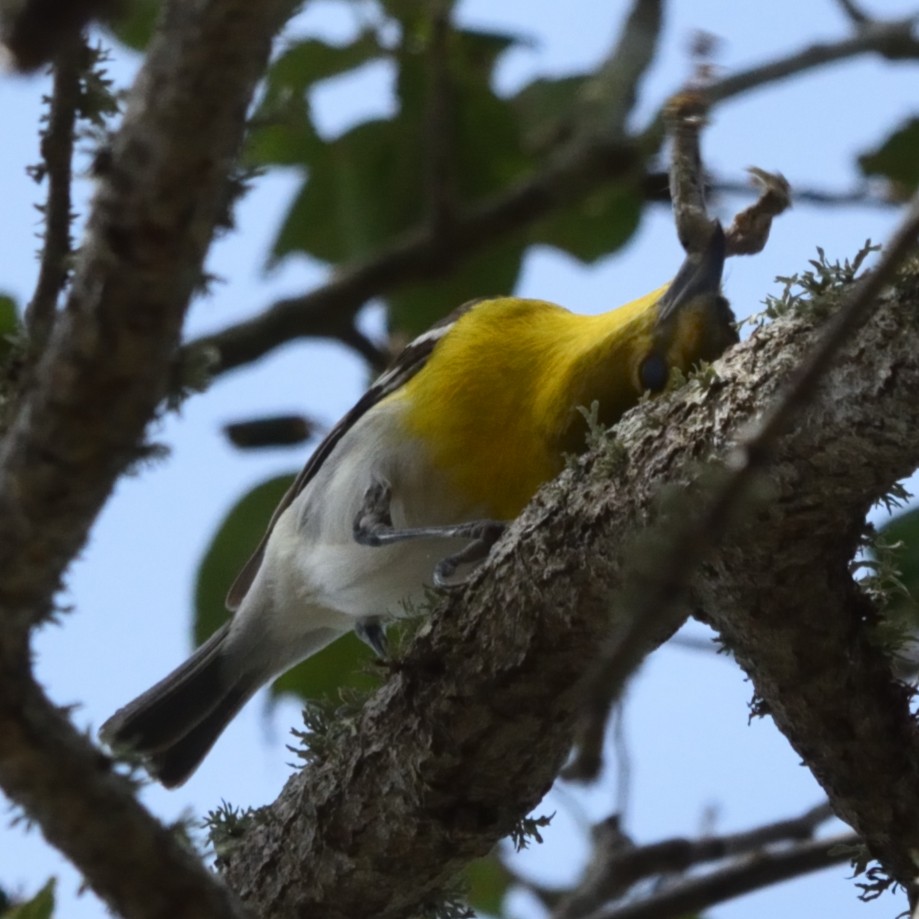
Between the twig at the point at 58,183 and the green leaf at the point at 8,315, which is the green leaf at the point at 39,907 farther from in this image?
the green leaf at the point at 8,315

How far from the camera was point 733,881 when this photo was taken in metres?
4.57

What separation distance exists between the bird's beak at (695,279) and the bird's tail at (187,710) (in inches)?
83.3

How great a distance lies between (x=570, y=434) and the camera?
14.1ft

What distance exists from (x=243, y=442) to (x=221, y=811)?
108 centimetres

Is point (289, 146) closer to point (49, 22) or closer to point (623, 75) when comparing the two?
point (623, 75)

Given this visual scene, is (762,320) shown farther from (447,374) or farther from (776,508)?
(447,374)

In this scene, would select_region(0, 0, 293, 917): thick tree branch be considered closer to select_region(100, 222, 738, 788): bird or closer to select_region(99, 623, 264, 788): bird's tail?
select_region(100, 222, 738, 788): bird

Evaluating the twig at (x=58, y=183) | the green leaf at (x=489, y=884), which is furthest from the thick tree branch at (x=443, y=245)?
the green leaf at (x=489, y=884)

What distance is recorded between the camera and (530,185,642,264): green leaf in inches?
142

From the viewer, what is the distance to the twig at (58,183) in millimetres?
2332

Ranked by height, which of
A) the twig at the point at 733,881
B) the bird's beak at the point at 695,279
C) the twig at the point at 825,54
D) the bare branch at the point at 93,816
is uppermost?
the bird's beak at the point at 695,279

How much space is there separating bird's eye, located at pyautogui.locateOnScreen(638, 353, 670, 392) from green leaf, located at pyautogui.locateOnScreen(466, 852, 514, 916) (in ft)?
6.81

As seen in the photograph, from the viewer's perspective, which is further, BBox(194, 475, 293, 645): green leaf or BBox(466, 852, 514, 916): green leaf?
BBox(466, 852, 514, 916): green leaf

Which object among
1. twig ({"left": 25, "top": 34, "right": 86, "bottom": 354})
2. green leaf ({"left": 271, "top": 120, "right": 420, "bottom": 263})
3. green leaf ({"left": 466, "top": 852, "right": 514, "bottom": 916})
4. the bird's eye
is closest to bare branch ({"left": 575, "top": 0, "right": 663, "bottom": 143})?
twig ({"left": 25, "top": 34, "right": 86, "bottom": 354})
